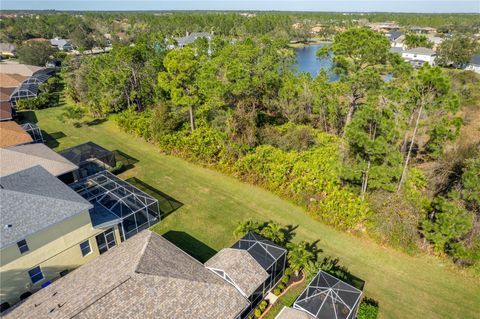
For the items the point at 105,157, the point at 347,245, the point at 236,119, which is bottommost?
the point at 347,245

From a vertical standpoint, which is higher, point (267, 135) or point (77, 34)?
point (77, 34)

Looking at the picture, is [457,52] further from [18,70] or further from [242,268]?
[18,70]

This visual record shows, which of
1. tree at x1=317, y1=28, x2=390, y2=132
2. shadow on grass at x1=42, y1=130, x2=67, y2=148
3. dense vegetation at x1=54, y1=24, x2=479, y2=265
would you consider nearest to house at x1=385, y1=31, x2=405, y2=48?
dense vegetation at x1=54, y1=24, x2=479, y2=265

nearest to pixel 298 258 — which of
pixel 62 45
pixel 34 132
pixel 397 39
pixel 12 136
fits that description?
pixel 12 136

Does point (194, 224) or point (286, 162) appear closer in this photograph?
point (194, 224)

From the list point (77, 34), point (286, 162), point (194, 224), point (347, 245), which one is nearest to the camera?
point (347, 245)

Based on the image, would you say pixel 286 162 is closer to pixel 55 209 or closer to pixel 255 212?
pixel 255 212

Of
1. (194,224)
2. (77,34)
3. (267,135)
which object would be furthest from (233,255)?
(77,34)
